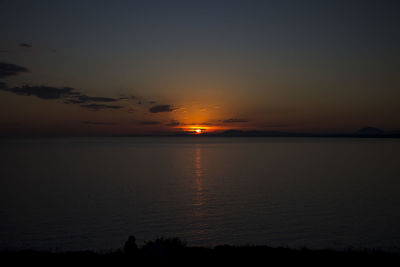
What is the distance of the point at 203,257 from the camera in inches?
480

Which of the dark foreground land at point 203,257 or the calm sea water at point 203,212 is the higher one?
the dark foreground land at point 203,257

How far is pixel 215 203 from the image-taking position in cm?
3102

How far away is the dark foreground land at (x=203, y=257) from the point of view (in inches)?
441

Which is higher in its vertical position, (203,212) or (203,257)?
(203,257)

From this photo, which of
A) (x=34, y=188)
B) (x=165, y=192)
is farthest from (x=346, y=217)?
(x=34, y=188)

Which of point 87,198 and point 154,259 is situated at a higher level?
point 154,259

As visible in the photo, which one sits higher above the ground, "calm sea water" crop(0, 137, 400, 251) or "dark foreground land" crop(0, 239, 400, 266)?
"dark foreground land" crop(0, 239, 400, 266)

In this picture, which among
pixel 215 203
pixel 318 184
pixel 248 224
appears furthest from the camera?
pixel 318 184

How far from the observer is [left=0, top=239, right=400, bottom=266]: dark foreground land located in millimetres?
11195

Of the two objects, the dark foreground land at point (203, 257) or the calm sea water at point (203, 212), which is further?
the calm sea water at point (203, 212)

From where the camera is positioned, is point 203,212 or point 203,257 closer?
point 203,257

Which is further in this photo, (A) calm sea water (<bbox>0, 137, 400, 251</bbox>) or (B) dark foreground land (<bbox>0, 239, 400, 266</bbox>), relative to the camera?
(A) calm sea water (<bbox>0, 137, 400, 251</bbox>)

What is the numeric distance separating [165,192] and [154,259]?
89.2 feet

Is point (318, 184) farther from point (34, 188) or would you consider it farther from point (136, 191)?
point (34, 188)
